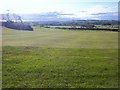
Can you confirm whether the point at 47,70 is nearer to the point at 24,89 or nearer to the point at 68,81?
the point at 68,81

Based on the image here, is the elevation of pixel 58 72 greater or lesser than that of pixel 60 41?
lesser

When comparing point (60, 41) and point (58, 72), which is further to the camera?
point (60, 41)

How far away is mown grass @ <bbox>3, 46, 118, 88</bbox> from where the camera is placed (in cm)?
1555

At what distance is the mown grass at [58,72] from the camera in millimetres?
15555

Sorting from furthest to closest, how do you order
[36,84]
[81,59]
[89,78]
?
[81,59] < [89,78] < [36,84]

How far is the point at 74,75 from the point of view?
17562 millimetres

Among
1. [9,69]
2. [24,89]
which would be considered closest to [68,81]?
[24,89]

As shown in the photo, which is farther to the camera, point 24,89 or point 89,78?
point 89,78

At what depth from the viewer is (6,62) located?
21.6 meters

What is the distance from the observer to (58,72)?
18375mm

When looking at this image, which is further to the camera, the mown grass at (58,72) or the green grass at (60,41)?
the green grass at (60,41)

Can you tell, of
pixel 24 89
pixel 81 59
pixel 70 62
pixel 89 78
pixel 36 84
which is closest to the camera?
pixel 24 89

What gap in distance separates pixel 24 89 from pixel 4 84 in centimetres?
142

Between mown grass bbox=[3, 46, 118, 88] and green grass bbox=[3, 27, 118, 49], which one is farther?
green grass bbox=[3, 27, 118, 49]
